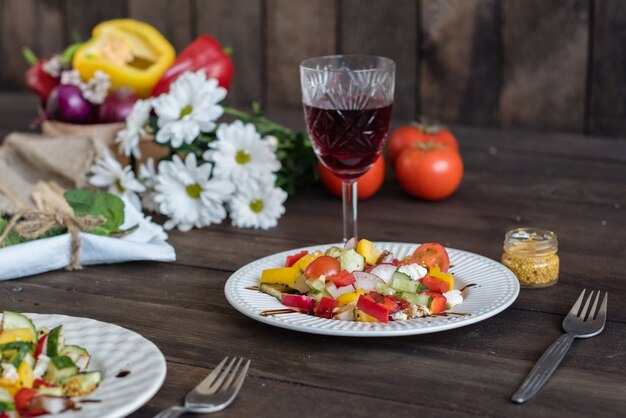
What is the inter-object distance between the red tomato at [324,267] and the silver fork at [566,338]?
0.86ft

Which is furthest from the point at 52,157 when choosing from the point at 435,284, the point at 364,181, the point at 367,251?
the point at 435,284

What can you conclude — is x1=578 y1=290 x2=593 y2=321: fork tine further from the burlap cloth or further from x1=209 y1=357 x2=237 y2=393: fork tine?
the burlap cloth

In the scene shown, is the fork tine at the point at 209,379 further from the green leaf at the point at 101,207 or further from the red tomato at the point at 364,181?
the red tomato at the point at 364,181

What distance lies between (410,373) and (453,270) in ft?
0.85

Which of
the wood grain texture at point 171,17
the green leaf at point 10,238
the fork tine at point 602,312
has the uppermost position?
the wood grain texture at point 171,17

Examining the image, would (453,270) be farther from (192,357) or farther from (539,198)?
(539,198)

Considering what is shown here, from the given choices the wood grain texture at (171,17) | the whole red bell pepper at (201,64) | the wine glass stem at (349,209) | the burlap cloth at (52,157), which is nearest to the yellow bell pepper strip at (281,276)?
the wine glass stem at (349,209)

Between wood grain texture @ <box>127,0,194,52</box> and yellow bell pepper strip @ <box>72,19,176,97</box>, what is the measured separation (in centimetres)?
76

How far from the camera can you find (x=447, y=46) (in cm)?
260

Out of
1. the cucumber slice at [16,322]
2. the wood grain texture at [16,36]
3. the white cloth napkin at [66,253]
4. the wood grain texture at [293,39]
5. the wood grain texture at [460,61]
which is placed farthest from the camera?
the wood grain texture at [16,36]

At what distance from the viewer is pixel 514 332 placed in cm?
109

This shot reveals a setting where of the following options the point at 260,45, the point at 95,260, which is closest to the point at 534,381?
the point at 95,260

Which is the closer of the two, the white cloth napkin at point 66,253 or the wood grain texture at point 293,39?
the white cloth napkin at point 66,253

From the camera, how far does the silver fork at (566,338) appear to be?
3.07ft
